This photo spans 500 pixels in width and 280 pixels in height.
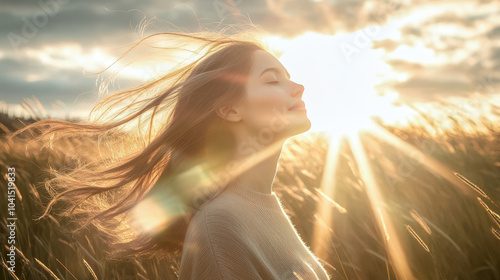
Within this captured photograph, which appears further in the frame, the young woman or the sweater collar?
the sweater collar

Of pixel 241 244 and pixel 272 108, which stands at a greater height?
pixel 272 108

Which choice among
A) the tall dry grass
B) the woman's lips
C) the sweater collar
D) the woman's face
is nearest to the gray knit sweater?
the sweater collar

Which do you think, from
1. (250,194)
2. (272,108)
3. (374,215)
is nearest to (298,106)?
(272,108)

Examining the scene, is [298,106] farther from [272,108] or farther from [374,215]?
[374,215]

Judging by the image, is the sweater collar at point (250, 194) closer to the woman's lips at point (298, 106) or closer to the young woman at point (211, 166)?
the young woman at point (211, 166)

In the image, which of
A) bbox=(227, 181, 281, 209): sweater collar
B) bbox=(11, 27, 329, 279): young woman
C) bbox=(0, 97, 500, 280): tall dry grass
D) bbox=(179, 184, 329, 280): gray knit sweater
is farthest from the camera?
bbox=(0, 97, 500, 280): tall dry grass

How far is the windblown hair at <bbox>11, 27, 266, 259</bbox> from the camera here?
1.93 metres

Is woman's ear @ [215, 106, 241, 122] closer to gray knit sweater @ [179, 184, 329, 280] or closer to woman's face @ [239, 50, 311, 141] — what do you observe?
woman's face @ [239, 50, 311, 141]

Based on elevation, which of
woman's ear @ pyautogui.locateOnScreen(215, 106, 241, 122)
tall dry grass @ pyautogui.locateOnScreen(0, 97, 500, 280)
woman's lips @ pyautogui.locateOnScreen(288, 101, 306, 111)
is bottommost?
tall dry grass @ pyautogui.locateOnScreen(0, 97, 500, 280)

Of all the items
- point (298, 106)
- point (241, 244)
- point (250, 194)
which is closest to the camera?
point (241, 244)

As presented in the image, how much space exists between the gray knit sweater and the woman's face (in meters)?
0.28

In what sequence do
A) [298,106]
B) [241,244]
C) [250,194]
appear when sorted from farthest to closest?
[298,106], [250,194], [241,244]

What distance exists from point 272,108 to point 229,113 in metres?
0.20

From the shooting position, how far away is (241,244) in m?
1.49
